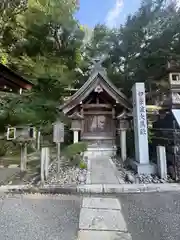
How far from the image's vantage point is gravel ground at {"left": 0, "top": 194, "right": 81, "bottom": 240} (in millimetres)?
2947

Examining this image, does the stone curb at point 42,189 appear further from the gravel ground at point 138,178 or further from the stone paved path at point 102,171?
the gravel ground at point 138,178

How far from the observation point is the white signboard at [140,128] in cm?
629

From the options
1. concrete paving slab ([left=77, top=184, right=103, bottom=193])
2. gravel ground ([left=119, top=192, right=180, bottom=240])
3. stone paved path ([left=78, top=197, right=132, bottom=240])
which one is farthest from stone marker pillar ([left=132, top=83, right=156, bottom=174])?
stone paved path ([left=78, top=197, right=132, bottom=240])

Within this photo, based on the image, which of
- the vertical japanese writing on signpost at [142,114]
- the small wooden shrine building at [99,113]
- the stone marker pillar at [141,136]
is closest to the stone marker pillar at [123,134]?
the small wooden shrine building at [99,113]

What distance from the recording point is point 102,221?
3354mm

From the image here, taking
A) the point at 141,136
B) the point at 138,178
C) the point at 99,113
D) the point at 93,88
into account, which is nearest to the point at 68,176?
the point at 138,178

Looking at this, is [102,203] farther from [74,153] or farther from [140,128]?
[74,153]

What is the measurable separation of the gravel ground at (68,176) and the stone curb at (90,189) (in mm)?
Answer: 415

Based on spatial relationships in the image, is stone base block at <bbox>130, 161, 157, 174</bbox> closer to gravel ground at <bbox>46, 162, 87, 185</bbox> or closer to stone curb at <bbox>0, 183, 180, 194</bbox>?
stone curb at <bbox>0, 183, 180, 194</bbox>

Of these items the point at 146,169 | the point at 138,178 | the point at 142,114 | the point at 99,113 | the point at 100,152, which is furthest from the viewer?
the point at 99,113

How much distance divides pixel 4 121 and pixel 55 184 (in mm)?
5001

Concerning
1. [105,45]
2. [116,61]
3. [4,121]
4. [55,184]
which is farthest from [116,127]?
[105,45]

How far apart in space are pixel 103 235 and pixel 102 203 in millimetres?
1262

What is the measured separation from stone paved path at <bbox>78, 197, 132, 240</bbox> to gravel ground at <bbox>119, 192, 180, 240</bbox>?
0.51ft
